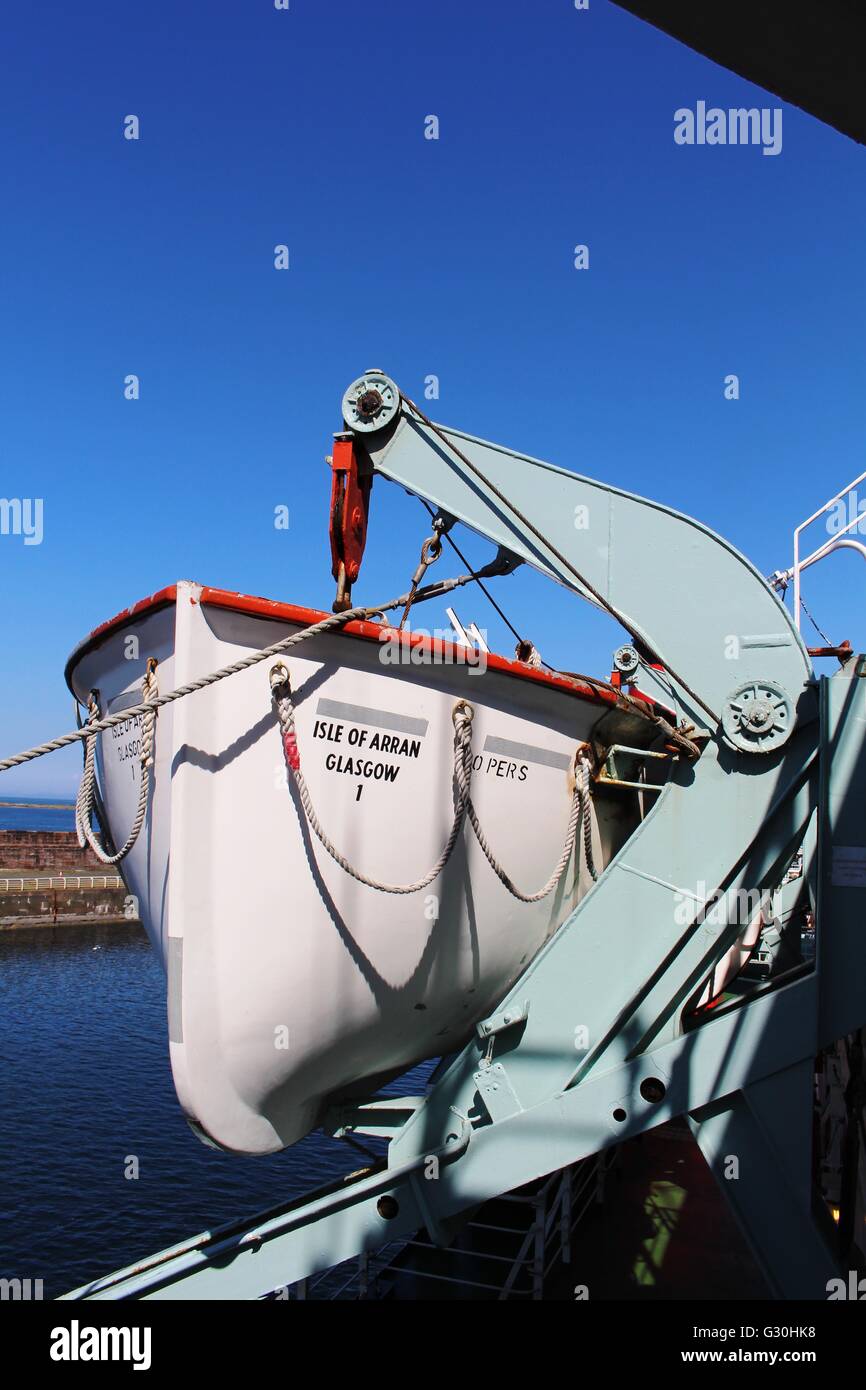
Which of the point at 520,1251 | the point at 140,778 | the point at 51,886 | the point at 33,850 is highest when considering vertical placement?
the point at 140,778

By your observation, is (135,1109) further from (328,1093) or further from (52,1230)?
(328,1093)

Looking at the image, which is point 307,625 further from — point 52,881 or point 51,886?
point 52,881

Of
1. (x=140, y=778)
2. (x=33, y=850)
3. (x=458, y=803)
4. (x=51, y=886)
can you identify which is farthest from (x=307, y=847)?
(x=33, y=850)

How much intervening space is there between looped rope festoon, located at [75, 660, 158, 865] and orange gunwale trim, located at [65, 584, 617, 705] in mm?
312

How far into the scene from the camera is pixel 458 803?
13.6ft

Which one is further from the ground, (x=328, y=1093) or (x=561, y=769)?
(x=561, y=769)

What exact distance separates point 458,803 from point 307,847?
0.74 metres

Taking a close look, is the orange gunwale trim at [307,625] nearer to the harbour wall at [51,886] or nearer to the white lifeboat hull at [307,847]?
the white lifeboat hull at [307,847]

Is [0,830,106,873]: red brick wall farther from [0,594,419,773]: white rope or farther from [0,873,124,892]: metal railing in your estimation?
[0,594,419,773]: white rope

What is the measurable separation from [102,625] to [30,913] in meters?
29.7

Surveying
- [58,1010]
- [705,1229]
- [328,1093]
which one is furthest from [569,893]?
[58,1010]

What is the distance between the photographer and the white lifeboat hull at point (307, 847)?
3648mm

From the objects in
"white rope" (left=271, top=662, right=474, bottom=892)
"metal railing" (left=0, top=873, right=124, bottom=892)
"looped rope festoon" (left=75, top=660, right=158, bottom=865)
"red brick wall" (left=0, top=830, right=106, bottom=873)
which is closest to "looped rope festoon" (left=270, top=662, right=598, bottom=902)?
"white rope" (left=271, top=662, right=474, bottom=892)

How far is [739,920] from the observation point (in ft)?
12.5
